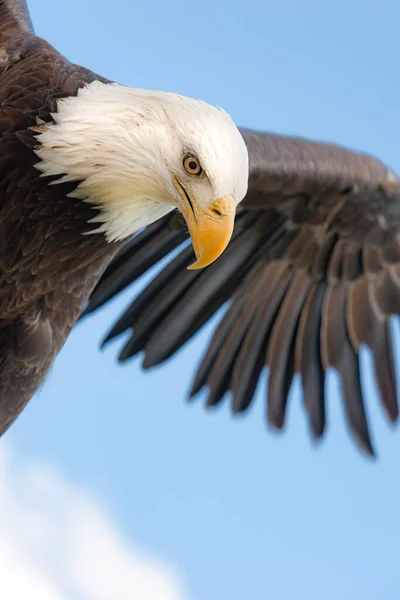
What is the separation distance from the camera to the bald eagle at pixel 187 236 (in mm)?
3611

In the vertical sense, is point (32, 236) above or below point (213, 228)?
below

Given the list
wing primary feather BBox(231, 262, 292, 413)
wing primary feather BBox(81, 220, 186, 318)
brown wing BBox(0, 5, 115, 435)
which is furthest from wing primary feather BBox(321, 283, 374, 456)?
brown wing BBox(0, 5, 115, 435)

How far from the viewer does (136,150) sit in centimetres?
366

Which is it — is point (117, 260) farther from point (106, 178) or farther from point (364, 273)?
point (106, 178)

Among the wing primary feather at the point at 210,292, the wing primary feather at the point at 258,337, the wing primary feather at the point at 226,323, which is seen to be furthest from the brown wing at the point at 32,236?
the wing primary feather at the point at 258,337

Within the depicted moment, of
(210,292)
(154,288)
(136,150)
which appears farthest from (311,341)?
(136,150)

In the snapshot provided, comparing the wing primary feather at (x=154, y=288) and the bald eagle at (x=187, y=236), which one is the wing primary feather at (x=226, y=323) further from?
the wing primary feather at (x=154, y=288)

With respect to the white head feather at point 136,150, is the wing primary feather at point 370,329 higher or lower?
lower

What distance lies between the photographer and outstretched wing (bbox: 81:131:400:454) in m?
5.76

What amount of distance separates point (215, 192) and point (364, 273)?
2749 mm

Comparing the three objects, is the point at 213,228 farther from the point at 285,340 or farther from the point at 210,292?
the point at 285,340

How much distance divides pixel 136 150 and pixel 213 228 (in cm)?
45

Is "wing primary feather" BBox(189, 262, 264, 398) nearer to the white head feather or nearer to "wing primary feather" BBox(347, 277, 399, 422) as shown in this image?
"wing primary feather" BBox(347, 277, 399, 422)

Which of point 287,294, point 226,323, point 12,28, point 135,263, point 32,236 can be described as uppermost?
point 12,28
